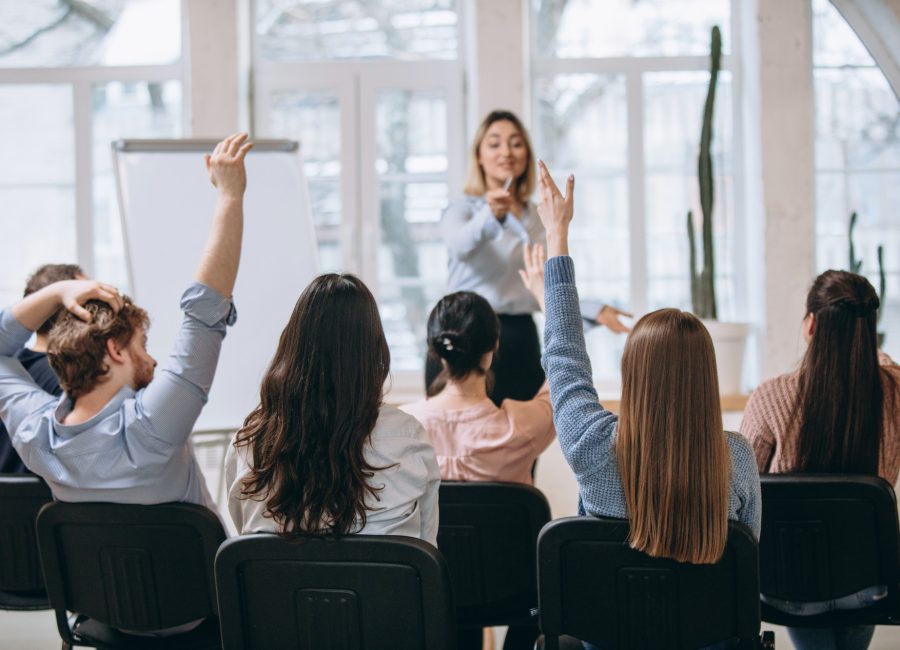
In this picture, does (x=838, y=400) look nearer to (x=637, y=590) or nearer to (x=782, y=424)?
(x=782, y=424)

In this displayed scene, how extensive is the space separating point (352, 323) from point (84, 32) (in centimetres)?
397

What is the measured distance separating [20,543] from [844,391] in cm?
180

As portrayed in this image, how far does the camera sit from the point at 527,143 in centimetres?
339

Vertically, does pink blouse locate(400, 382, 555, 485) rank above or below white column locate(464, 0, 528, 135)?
below

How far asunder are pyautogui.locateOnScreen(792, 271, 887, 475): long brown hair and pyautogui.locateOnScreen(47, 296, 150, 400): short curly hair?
144 cm

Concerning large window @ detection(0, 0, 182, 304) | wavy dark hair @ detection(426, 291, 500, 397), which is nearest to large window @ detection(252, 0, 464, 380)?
large window @ detection(0, 0, 182, 304)

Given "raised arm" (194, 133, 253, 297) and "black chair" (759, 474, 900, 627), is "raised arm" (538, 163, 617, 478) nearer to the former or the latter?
"black chair" (759, 474, 900, 627)

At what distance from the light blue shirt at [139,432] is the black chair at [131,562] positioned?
0.41 feet

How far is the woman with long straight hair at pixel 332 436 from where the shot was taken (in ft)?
4.95

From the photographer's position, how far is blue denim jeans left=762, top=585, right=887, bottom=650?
2.01 metres

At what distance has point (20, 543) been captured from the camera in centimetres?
209

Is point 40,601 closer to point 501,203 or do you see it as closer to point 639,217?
point 501,203

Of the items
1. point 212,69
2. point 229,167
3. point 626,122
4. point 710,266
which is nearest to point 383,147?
point 212,69

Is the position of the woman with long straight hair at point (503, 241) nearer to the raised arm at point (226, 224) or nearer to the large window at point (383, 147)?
the raised arm at point (226, 224)
